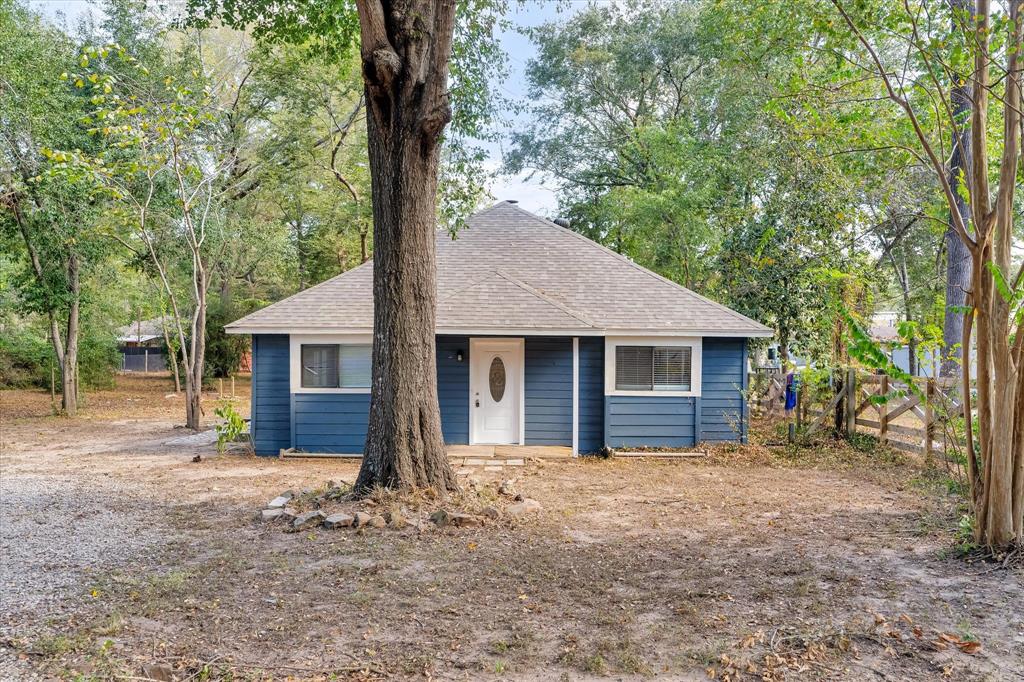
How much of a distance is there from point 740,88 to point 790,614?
59.0 feet

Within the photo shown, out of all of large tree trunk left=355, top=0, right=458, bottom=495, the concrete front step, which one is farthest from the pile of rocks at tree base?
the concrete front step

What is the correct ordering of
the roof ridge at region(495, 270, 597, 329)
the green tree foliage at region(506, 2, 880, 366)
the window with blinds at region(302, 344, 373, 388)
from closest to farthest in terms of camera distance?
the roof ridge at region(495, 270, 597, 329) < the window with blinds at region(302, 344, 373, 388) < the green tree foliage at region(506, 2, 880, 366)

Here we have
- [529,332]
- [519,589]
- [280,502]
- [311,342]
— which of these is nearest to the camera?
[519,589]

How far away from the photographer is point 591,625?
4.37 m

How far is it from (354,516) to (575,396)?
6.04 m

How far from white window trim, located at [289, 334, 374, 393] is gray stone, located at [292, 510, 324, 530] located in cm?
518

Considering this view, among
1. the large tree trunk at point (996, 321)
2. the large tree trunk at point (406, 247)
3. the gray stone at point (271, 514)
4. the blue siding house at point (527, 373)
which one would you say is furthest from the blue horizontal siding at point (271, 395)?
the large tree trunk at point (996, 321)

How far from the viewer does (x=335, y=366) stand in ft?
39.5

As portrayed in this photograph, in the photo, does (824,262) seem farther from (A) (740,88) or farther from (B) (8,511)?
(B) (8,511)

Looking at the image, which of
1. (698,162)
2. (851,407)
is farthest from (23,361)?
(851,407)

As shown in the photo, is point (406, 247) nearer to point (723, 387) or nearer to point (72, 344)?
point (723, 387)

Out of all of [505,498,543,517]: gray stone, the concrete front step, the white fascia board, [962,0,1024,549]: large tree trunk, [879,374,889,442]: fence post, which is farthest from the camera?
[879,374,889,442]: fence post

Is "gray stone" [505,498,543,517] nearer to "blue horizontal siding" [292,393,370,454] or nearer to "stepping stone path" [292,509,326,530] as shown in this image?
"stepping stone path" [292,509,326,530]

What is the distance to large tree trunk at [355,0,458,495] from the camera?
7168 millimetres
